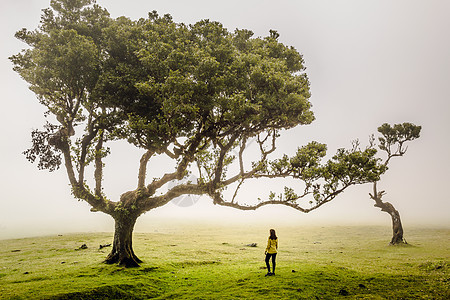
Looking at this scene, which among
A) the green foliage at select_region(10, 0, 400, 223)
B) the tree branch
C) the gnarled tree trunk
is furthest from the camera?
the gnarled tree trunk

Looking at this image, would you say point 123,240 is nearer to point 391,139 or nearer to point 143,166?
point 143,166

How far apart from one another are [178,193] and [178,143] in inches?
218

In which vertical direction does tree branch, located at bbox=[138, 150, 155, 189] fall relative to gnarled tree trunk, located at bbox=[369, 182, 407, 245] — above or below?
above

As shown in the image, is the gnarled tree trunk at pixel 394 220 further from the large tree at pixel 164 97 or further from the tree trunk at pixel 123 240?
the tree trunk at pixel 123 240


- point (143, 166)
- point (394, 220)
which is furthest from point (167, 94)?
point (394, 220)

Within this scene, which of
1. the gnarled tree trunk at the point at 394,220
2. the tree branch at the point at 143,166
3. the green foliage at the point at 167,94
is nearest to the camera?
the green foliage at the point at 167,94

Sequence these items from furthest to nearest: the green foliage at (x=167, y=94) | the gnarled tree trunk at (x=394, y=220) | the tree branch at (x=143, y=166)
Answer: the gnarled tree trunk at (x=394, y=220), the tree branch at (x=143, y=166), the green foliage at (x=167, y=94)

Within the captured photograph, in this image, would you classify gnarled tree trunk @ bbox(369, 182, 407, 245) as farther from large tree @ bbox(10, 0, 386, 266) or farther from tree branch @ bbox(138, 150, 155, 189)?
tree branch @ bbox(138, 150, 155, 189)

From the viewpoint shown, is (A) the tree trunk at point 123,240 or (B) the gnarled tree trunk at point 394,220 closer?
(A) the tree trunk at point 123,240

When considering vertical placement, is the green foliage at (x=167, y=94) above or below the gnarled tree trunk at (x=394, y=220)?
above

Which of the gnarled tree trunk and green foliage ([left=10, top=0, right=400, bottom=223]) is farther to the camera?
the gnarled tree trunk

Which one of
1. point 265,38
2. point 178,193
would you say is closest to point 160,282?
point 178,193

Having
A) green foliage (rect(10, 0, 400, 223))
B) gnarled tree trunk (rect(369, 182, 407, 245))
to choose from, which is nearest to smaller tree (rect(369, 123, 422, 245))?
gnarled tree trunk (rect(369, 182, 407, 245))

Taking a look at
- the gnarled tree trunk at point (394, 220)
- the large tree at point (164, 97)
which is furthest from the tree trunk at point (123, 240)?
the gnarled tree trunk at point (394, 220)
